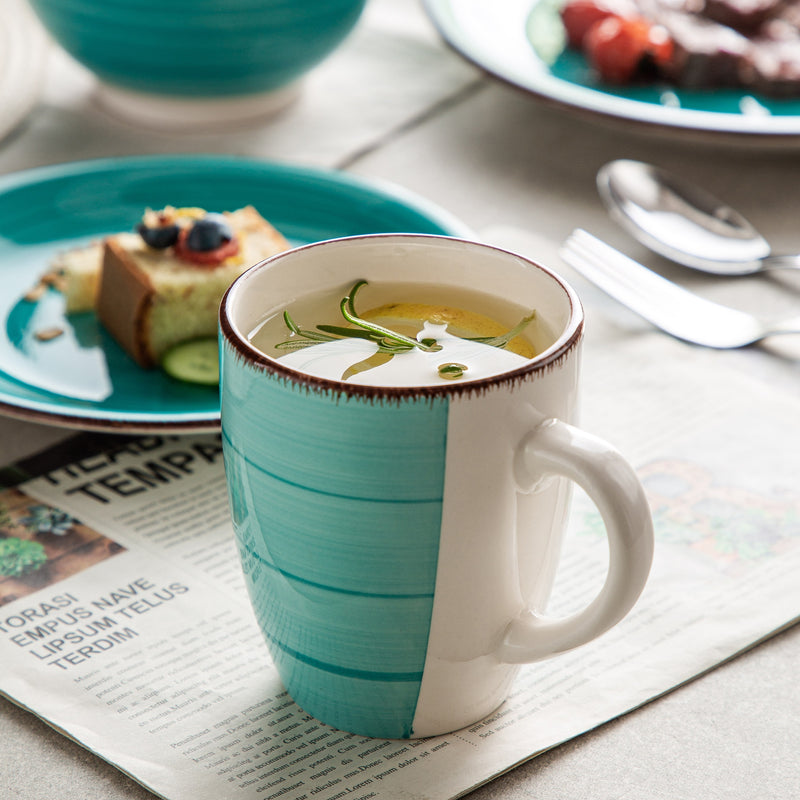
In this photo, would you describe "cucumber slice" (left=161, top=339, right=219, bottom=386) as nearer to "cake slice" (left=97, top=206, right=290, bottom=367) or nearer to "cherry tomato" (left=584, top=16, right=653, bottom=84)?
"cake slice" (left=97, top=206, right=290, bottom=367)

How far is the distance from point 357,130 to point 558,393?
0.84 meters

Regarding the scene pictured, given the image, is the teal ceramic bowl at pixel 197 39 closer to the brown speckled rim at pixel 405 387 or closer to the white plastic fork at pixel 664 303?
the white plastic fork at pixel 664 303

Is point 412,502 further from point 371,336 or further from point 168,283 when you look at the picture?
point 168,283

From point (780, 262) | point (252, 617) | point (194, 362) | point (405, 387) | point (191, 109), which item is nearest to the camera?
point (405, 387)

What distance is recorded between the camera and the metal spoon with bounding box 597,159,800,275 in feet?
3.11

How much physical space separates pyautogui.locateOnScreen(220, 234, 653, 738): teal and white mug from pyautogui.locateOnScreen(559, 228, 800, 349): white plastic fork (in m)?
0.40

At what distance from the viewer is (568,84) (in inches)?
45.2

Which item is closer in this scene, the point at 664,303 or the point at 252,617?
the point at 252,617

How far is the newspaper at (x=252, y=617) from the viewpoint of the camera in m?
0.50

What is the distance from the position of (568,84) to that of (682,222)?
0.25 metres

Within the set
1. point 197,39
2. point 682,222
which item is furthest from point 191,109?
point 682,222

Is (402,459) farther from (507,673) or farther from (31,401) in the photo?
(31,401)

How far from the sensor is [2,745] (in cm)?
51

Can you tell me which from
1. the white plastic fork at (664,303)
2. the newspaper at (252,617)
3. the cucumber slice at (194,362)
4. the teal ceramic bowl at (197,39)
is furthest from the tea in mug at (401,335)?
the teal ceramic bowl at (197,39)
